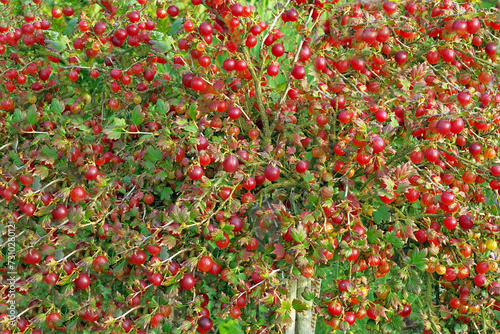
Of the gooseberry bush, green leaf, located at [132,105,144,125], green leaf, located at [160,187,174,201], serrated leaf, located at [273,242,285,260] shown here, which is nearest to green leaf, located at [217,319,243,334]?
the gooseberry bush


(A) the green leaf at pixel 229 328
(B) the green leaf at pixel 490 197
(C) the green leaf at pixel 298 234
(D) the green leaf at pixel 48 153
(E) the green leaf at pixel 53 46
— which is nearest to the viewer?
(C) the green leaf at pixel 298 234

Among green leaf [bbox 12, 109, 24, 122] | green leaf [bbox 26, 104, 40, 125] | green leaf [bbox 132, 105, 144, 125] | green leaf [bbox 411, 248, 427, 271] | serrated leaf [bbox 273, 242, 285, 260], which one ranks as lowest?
green leaf [bbox 411, 248, 427, 271]

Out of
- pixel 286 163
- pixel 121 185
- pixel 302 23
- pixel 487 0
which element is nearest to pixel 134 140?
pixel 121 185

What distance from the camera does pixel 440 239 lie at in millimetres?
1806

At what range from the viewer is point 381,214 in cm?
197

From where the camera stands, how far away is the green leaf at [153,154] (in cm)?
196

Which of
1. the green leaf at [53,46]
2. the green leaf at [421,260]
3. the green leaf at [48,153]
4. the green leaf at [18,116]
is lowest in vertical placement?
the green leaf at [421,260]

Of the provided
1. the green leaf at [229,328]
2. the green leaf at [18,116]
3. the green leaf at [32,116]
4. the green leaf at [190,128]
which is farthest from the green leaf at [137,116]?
the green leaf at [229,328]

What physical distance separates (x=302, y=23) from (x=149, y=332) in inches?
58.6

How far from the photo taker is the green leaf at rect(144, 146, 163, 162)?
1962 millimetres

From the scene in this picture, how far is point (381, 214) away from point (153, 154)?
1034mm

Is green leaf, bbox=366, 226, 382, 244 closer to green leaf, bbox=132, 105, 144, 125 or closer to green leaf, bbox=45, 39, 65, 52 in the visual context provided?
green leaf, bbox=132, 105, 144, 125

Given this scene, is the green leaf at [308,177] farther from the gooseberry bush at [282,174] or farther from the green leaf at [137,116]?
the green leaf at [137,116]

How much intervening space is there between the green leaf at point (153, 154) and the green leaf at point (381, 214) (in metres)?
0.98
